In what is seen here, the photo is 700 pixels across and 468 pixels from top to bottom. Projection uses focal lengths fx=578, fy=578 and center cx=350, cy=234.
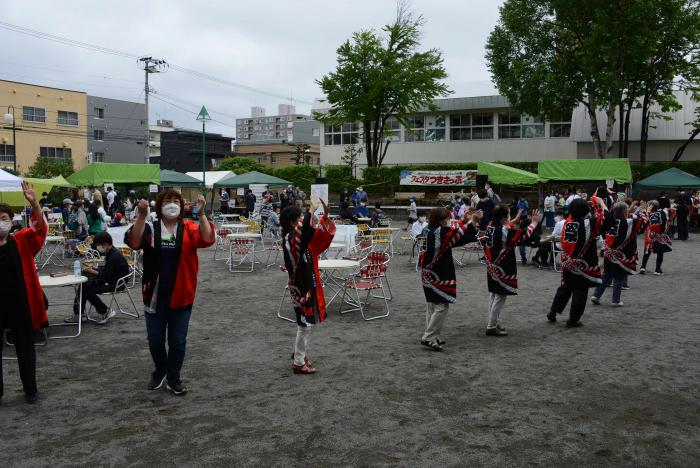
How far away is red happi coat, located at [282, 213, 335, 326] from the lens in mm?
5293

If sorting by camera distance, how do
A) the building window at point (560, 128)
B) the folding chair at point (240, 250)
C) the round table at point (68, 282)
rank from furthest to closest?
the building window at point (560, 128) < the folding chair at point (240, 250) < the round table at point (68, 282)

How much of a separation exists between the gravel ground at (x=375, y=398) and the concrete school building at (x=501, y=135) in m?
26.3

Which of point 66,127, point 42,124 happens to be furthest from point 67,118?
point 42,124

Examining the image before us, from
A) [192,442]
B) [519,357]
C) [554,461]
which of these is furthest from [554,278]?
[192,442]

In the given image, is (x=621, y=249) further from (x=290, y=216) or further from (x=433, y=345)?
(x=290, y=216)

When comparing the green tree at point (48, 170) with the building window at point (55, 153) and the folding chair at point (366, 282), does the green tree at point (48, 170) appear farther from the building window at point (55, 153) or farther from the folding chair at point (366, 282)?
the folding chair at point (366, 282)

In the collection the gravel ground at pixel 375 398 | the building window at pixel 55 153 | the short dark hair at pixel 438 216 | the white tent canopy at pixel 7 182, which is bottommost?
the gravel ground at pixel 375 398

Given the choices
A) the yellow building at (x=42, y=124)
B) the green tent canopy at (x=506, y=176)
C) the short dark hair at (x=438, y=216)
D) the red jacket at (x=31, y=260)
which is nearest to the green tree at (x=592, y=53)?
the green tent canopy at (x=506, y=176)

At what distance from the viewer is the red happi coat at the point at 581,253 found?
7203mm

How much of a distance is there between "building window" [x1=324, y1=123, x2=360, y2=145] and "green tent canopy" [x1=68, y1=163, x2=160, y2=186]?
19312 millimetres

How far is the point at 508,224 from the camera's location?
22.5ft

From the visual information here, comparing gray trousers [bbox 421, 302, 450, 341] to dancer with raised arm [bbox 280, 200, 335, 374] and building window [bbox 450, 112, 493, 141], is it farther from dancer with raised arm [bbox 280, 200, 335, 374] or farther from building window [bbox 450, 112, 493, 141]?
building window [bbox 450, 112, 493, 141]

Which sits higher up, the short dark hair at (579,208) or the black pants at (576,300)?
the short dark hair at (579,208)

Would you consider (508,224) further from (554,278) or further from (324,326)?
(554,278)
